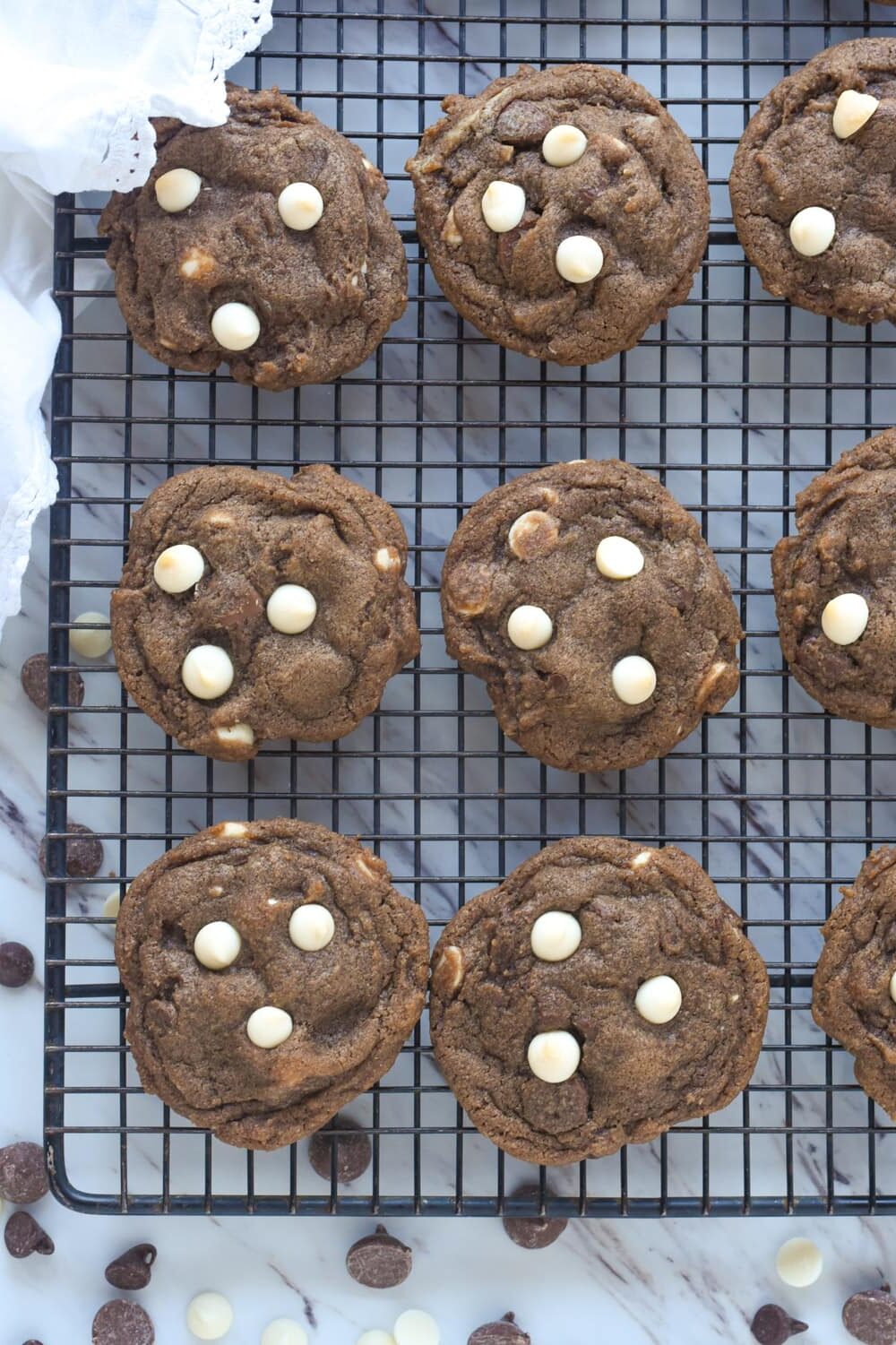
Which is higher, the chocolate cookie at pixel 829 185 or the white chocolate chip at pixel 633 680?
the chocolate cookie at pixel 829 185

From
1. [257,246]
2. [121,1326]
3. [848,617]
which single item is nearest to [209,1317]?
[121,1326]

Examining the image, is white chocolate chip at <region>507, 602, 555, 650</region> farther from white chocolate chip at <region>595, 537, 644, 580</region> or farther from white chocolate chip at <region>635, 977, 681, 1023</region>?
white chocolate chip at <region>635, 977, 681, 1023</region>

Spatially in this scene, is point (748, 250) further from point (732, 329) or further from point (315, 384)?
point (315, 384)

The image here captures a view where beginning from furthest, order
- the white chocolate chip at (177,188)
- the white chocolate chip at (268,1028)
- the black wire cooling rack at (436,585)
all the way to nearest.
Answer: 1. the black wire cooling rack at (436,585)
2. the white chocolate chip at (177,188)
3. the white chocolate chip at (268,1028)

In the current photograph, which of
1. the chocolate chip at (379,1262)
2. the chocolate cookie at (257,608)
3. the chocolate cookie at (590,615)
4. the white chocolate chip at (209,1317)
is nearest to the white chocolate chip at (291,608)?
the chocolate cookie at (257,608)

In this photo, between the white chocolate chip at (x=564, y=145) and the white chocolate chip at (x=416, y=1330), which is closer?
the white chocolate chip at (x=564, y=145)

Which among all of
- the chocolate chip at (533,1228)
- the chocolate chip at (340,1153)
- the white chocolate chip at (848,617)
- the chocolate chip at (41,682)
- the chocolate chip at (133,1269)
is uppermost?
the white chocolate chip at (848,617)

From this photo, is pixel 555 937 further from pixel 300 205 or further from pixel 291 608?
pixel 300 205

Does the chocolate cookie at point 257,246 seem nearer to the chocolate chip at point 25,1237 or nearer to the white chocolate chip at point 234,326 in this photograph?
the white chocolate chip at point 234,326
